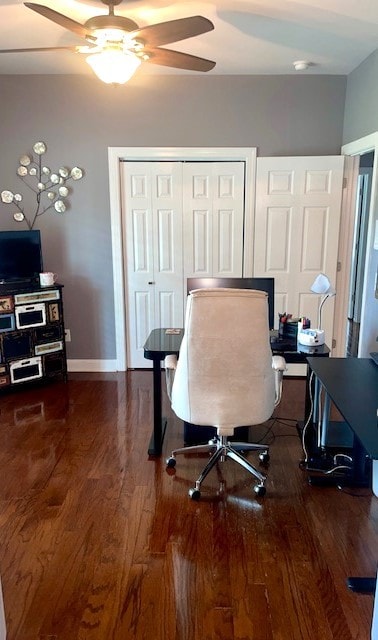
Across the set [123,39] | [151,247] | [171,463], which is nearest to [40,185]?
[151,247]

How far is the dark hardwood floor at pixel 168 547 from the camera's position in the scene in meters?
1.63

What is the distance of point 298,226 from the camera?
3.96 m

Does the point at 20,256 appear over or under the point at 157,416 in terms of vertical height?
over

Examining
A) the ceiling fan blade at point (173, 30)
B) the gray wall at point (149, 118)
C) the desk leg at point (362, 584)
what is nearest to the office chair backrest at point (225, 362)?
the desk leg at point (362, 584)

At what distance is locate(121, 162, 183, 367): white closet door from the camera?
4004 millimetres

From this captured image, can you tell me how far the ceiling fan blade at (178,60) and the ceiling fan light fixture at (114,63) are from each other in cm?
13

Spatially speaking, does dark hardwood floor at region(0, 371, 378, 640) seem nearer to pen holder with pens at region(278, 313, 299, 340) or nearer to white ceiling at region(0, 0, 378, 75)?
pen holder with pens at region(278, 313, 299, 340)

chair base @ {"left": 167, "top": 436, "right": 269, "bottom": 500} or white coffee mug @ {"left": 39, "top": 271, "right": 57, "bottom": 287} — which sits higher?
white coffee mug @ {"left": 39, "top": 271, "right": 57, "bottom": 287}

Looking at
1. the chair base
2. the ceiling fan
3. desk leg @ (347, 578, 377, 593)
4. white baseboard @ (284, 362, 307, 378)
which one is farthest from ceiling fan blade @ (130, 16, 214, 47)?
white baseboard @ (284, 362, 307, 378)

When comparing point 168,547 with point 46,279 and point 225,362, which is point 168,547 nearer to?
point 225,362

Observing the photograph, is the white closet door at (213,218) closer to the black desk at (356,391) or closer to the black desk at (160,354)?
the black desk at (160,354)

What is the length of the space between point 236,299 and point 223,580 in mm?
1198

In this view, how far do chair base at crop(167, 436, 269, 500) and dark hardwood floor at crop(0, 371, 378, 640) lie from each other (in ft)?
0.20

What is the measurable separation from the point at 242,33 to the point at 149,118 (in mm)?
1230
